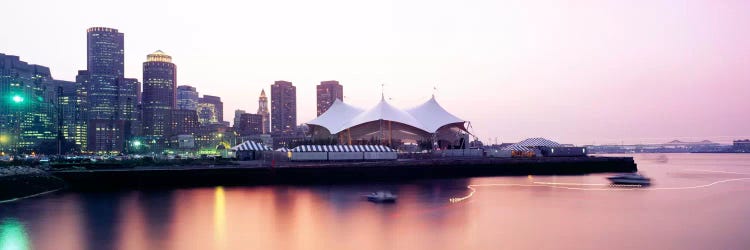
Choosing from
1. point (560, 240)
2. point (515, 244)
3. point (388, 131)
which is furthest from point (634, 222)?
point (388, 131)

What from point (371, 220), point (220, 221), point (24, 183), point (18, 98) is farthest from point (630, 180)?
point (18, 98)

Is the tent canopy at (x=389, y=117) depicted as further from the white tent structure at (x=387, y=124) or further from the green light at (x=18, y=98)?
the green light at (x=18, y=98)

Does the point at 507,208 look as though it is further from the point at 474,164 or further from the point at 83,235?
the point at 474,164

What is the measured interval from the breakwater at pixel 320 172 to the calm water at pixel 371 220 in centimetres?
493

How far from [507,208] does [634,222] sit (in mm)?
9713

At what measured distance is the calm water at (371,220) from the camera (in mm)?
29984

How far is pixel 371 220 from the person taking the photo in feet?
122

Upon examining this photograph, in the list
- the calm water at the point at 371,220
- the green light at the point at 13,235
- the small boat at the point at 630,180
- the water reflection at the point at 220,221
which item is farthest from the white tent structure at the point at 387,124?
the green light at the point at 13,235

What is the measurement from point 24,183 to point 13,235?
2153cm

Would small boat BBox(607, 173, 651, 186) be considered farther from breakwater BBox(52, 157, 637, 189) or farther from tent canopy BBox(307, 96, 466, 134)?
tent canopy BBox(307, 96, 466, 134)

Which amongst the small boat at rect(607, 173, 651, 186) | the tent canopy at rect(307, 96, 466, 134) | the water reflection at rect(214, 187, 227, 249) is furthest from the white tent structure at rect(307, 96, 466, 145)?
the water reflection at rect(214, 187, 227, 249)

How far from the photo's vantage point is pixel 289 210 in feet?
137

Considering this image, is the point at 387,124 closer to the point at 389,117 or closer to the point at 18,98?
the point at 389,117

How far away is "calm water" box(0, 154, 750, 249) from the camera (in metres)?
30.0
